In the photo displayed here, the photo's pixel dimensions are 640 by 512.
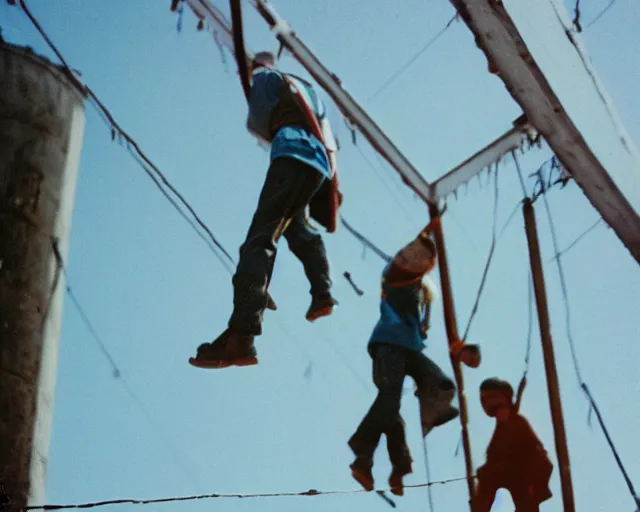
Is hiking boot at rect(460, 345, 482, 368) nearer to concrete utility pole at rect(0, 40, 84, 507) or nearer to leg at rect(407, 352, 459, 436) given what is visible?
leg at rect(407, 352, 459, 436)

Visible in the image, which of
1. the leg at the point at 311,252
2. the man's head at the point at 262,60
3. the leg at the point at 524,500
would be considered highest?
the man's head at the point at 262,60

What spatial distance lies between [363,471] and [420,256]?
128 cm

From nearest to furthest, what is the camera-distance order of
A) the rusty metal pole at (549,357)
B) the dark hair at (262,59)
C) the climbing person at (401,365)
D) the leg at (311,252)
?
the leg at (311,252) → the dark hair at (262,59) → the climbing person at (401,365) → the rusty metal pole at (549,357)

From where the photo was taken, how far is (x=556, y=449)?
549 cm

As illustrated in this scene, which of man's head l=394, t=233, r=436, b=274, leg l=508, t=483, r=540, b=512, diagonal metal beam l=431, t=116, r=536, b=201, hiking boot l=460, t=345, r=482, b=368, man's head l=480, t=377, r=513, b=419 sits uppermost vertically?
diagonal metal beam l=431, t=116, r=536, b=201

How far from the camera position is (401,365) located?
5.08 meters

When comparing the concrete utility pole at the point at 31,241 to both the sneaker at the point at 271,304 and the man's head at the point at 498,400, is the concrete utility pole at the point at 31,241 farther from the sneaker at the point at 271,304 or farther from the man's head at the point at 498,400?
the man's head at the point at 498,400

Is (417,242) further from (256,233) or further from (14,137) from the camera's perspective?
(14,137)

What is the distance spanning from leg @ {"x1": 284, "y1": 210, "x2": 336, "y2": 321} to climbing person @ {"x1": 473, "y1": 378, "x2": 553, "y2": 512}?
4.14 feet

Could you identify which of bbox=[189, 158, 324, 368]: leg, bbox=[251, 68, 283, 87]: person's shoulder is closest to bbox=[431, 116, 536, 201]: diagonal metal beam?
bbox=[251, 68, 283, 87]: person's shoulder

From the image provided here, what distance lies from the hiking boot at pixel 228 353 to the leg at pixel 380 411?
3.80ft

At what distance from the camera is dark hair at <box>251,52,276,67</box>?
4816 mm

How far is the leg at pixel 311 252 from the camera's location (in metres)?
4.71

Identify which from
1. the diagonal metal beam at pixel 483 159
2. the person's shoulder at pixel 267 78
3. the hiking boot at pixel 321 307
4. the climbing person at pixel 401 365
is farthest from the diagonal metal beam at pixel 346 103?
the hiking boot at pixel 321 307
